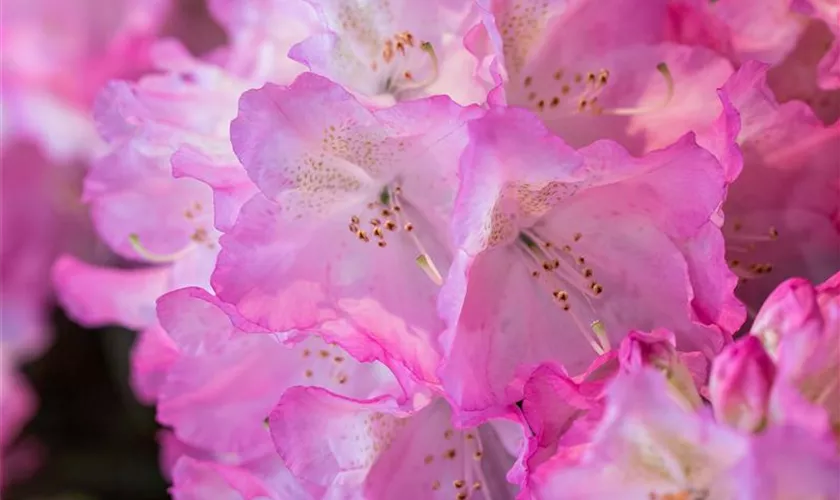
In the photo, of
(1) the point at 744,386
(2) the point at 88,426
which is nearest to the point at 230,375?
(1) the point at 744,386

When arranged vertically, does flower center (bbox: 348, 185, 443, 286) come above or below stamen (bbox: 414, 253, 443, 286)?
above

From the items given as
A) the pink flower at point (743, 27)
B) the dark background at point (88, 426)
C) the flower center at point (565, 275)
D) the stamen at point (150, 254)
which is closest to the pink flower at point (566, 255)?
the flower center at point (565, 275)

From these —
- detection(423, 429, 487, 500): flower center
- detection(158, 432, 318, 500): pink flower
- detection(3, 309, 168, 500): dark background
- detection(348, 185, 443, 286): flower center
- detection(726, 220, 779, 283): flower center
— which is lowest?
detection(3, 309, 168, 500): dark background

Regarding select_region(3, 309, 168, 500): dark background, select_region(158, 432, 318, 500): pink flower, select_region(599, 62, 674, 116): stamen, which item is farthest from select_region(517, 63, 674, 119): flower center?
select_region(3, 309, 168, 500): dark background

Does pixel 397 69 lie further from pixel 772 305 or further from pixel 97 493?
pixel 97 493

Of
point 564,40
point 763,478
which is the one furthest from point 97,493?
point 763,478

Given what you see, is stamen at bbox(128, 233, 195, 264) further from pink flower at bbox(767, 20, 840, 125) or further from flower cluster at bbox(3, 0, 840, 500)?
pink flower at bbox(767, 20, 840, 125)

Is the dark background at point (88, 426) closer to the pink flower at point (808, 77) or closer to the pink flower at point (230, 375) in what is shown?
the pink flower at point (230, 375)
